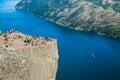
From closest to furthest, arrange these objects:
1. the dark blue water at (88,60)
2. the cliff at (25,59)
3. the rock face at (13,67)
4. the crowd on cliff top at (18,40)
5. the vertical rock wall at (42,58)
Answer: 1. the rock face at (13,67)
2. the cliff at (25,59)
3. the vertical rock wall at (42,58)
4. the crowd on cliff top at (18,40)
5. the dark blue water at (88,60)

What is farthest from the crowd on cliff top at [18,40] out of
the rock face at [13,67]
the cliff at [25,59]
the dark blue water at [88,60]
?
the dark blue water at [88,60]

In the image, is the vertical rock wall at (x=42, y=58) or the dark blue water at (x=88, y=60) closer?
the vertical rock wall at (x=42, y=58)

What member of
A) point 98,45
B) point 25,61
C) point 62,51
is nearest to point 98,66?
point 62,51

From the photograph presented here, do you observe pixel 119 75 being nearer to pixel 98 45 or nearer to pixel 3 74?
pixel 98 45

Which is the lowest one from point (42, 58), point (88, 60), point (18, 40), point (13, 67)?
point (88, 60)

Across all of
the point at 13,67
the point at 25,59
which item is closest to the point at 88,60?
the point at 25,59

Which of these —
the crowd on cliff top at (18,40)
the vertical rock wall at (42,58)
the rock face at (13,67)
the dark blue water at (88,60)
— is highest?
the rock face at (13,67)

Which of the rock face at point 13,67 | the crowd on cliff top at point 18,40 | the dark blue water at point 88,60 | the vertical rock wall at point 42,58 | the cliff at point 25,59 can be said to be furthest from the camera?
the dark blue water at point 88,60

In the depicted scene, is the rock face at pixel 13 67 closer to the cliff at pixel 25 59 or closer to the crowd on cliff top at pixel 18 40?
the cliff at pixel 25 59

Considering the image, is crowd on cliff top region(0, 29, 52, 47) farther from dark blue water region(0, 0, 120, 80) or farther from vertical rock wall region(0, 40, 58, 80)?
dark blue water region(0, 0, 120, 80)

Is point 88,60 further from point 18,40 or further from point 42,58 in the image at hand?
point 42,58
